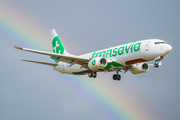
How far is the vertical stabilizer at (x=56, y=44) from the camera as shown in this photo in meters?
67.6

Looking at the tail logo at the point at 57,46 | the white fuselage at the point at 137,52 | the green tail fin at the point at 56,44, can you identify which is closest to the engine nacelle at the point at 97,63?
the white fuselage at the point at 137,52

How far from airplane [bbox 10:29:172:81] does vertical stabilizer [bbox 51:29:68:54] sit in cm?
630

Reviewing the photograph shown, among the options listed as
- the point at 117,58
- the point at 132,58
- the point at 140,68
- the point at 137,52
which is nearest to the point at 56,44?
the point at 140,68

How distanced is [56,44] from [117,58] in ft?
71.5

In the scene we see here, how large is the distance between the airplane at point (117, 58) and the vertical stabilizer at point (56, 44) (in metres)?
6.30

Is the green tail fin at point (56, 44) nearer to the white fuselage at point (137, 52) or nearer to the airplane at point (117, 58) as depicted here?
the airplane at point (117, 58)

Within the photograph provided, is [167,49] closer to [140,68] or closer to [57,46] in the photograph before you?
[140,68]

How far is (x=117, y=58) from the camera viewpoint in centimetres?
5088

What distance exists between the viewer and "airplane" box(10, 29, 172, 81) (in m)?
47.7

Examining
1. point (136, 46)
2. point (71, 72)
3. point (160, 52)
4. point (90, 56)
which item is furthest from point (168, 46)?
point (71, 72)

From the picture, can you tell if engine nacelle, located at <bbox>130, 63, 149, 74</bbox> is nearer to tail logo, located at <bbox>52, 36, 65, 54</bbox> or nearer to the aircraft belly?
the aircraft belly

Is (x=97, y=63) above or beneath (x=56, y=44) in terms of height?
beneath

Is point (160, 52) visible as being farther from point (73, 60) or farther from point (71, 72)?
point (71, 72)

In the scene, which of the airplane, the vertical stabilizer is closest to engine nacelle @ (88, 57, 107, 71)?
the airplane
